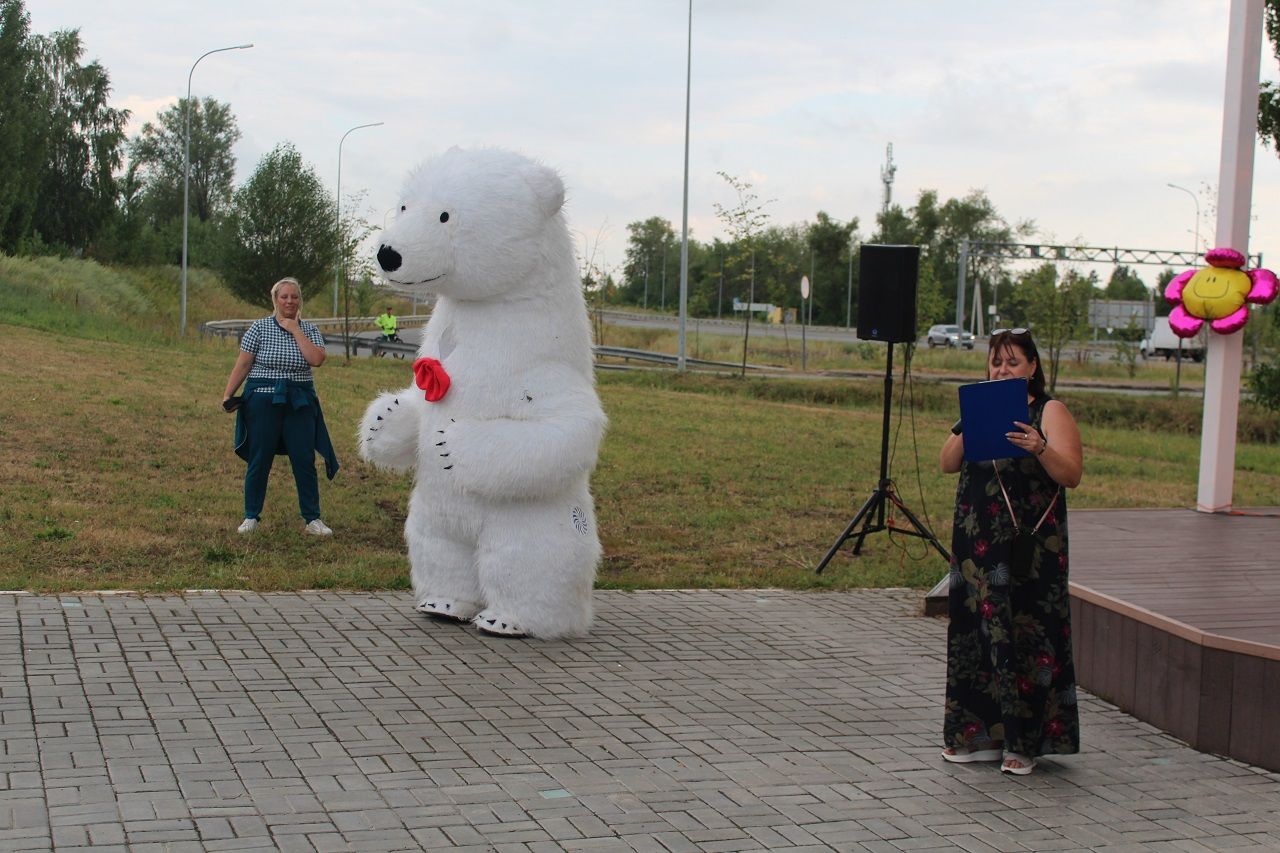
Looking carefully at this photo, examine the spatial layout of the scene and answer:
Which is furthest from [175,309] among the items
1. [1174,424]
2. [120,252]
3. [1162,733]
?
[1162,733]

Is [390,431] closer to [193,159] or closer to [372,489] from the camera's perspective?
[372,489]

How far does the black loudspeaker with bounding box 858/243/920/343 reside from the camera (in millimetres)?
9516

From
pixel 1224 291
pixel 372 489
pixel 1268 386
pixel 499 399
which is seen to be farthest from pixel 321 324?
pixel 499 399

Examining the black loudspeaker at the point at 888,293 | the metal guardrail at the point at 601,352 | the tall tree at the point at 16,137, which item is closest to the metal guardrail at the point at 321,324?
the metal guardrail at the point at 601,352

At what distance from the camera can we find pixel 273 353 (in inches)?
370

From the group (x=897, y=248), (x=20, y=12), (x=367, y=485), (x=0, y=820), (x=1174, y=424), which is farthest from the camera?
(x=20, y=12)

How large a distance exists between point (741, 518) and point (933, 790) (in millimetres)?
6602

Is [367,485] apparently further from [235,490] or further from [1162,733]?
[1162,733]

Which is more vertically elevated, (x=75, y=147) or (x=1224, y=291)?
(x=75, y=147)

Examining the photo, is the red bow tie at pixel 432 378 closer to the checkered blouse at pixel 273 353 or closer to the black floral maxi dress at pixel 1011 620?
the checkered blouse at pixel 273 353

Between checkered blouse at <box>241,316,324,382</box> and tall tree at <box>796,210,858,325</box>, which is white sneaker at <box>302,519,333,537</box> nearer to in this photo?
checkered blouse at <box>241,316,324,382</box>

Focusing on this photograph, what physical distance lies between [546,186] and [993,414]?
2999mm

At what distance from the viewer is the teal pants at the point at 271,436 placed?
943 cm

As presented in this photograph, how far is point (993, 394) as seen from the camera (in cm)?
514
